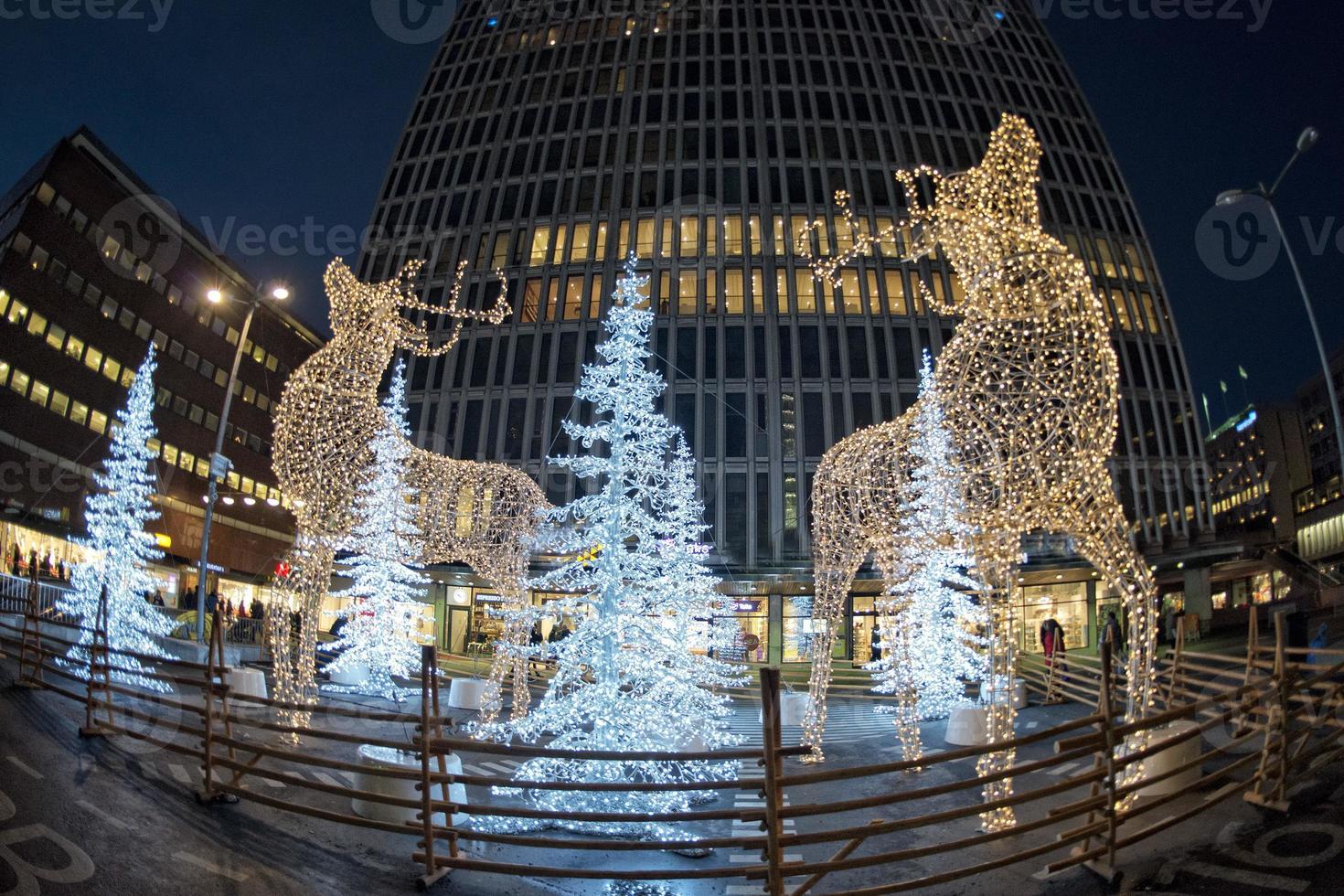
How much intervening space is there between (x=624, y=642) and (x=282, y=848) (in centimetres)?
504

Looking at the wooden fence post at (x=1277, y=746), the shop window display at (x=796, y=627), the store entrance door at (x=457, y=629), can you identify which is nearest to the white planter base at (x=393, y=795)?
the wooden fence post at (x=1277, y=746)

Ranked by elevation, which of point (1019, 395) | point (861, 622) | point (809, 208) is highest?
point (809, 208)

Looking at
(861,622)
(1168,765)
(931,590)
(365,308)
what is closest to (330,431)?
(365,308)

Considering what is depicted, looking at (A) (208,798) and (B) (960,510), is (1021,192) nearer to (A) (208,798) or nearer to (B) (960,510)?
(B) (960,510)

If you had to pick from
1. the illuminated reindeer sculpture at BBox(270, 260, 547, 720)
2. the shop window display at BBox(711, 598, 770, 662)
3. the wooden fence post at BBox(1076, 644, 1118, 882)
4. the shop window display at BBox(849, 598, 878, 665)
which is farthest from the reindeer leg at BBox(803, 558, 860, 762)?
the shop window display at BBox(849, 598, 878, 665)

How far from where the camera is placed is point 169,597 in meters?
34.2

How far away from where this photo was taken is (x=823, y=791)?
11648 millimetres

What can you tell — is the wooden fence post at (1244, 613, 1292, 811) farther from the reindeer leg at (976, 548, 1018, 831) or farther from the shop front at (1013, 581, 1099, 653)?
the shop front at (1013, 581, 1099, 653)

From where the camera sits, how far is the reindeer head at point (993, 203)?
927 cm

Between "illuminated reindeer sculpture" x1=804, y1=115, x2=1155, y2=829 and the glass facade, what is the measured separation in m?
26.0

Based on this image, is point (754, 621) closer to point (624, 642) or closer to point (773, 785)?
point (624, 642)

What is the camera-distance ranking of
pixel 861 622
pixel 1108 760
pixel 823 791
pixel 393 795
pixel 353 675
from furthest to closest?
pixel 861 622
pixel 353 675
pixel 823 791
pixel 393 795
pixel 1108 760

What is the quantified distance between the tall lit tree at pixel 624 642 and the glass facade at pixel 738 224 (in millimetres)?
23932

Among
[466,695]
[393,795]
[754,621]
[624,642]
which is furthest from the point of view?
[754,621]
